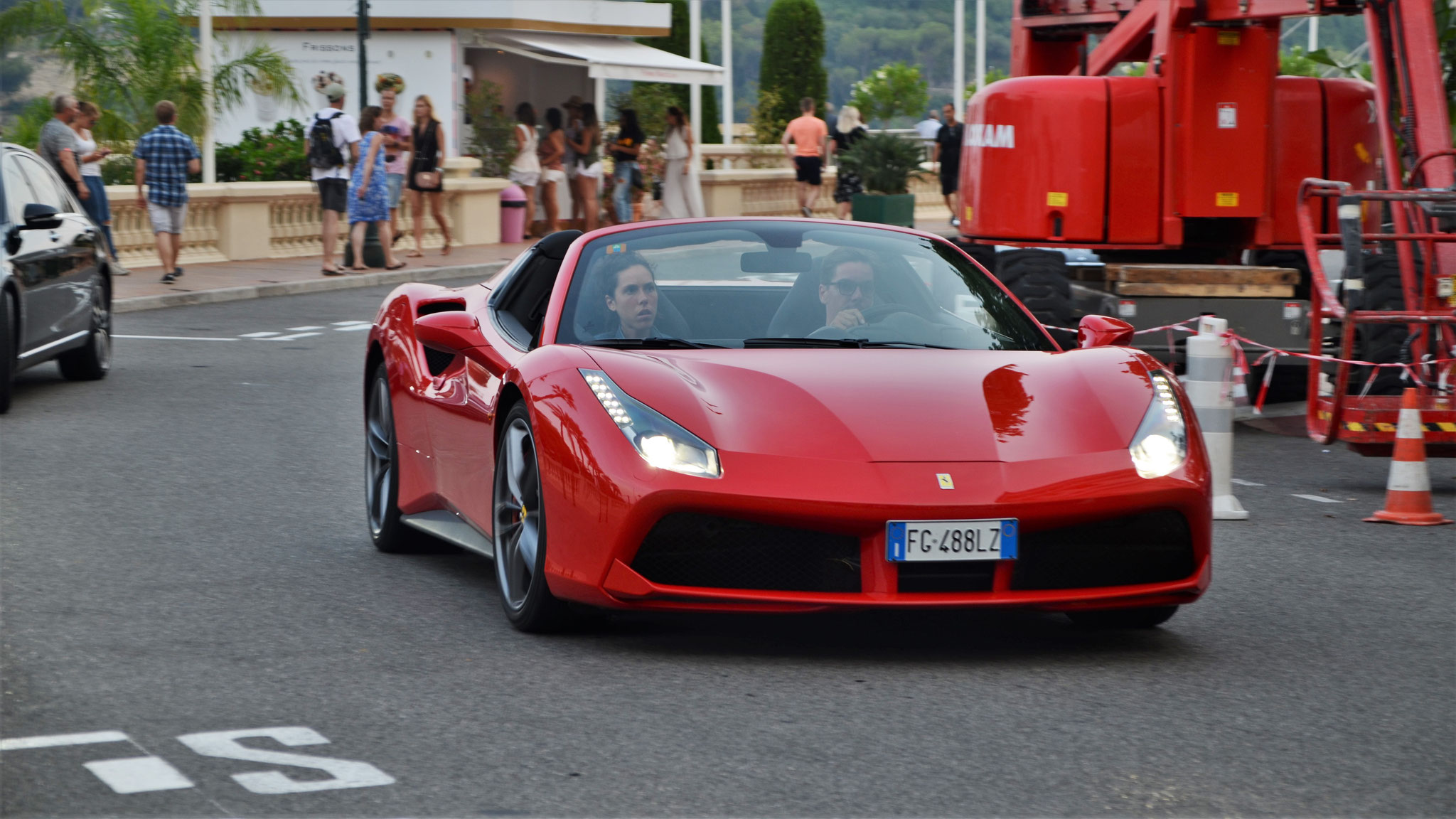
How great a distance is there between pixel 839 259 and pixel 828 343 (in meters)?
0.39

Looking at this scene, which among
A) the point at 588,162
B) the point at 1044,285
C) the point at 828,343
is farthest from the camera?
the point at 588,162

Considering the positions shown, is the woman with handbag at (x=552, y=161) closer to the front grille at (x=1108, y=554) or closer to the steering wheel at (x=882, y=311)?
the steering wheel at (x=882, y=311)

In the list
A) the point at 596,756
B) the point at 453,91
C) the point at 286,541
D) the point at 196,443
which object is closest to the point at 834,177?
the point at 453,91

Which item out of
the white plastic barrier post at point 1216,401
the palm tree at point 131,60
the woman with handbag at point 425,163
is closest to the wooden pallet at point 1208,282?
the white plastic barrier post at point 1216,401

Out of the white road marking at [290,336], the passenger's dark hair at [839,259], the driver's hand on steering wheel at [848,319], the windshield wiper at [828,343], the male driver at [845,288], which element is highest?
the passenger's dark hair at [839,259]

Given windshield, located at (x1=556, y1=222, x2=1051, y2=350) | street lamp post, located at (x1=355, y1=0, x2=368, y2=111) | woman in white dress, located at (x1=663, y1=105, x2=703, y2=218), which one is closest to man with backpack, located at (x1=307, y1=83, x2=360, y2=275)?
street lamp post, located at (x1=355, y1=0, x2=368, y2=111)

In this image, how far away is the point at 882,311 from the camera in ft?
21.2

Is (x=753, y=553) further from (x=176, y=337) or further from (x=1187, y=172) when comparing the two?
(x=176, y=337)

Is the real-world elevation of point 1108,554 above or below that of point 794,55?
below

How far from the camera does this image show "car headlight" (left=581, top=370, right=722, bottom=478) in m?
5.38

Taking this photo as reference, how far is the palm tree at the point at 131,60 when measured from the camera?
2723cm

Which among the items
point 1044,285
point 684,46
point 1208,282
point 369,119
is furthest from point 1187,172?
point 684,46

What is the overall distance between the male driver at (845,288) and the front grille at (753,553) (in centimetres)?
120

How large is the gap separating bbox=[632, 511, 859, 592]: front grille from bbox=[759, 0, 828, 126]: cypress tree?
48028 millimetres
